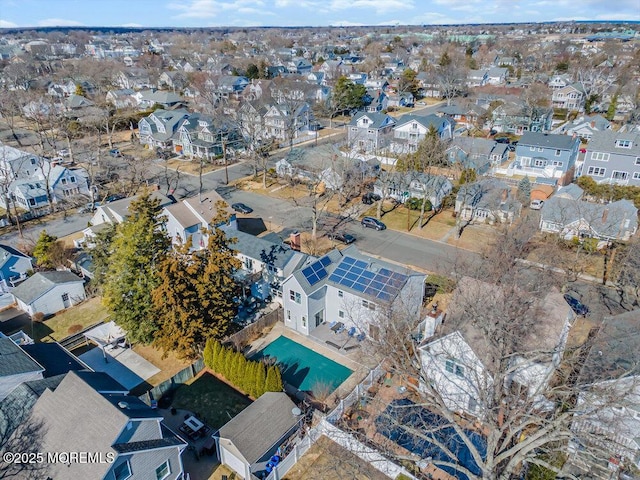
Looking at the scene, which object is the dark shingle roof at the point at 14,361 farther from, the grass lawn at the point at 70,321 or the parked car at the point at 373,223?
the parked car at the point at 373,223

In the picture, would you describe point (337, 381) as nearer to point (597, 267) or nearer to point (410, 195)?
point (597, 267)

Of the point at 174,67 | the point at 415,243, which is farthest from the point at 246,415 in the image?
the point at 174,67

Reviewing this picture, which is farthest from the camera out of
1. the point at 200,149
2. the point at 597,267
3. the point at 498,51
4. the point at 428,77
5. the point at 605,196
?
the point at 498,51

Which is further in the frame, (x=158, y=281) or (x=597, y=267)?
(x=597, y=267)

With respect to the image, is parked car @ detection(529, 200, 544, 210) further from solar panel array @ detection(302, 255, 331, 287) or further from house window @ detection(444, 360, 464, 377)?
house window @ detection(444, 360, 464, 377)

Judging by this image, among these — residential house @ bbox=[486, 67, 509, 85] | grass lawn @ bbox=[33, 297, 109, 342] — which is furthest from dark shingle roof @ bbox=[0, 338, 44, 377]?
residential house @ bbox=[486, 67, 509, 85]

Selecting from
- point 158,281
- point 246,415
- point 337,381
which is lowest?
point 337,381

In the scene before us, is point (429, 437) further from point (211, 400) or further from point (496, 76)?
point (496, 76)
